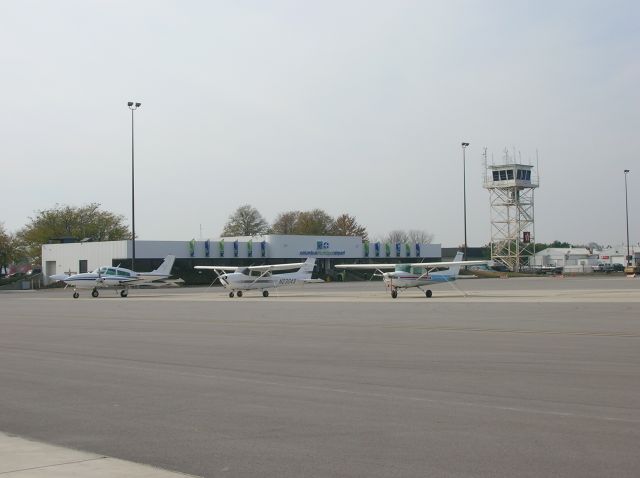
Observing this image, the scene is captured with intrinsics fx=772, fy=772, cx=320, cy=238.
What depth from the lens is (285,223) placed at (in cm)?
14712

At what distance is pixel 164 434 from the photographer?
27.0 ft

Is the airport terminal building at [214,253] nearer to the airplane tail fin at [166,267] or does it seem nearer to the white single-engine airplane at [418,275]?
the airplane tail fin at [166,267]

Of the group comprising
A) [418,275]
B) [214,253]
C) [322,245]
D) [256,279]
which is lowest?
[256,279]

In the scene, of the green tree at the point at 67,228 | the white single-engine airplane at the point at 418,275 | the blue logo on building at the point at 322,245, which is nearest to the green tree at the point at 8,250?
the green tree at the point at 67,228

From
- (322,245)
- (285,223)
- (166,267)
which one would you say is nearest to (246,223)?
(285,223)

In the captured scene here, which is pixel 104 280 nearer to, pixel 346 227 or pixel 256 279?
pixel 256 279

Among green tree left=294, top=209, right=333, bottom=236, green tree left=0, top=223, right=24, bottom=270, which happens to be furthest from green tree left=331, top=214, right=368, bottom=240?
green tree left=0, top=223, right=24, bottom=270

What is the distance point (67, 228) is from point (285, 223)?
50.6 m

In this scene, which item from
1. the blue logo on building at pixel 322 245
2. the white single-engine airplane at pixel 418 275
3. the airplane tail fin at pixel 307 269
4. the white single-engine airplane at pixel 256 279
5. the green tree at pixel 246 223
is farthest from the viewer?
the green tree at pixel 246 223

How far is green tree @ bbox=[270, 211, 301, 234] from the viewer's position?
14575cm

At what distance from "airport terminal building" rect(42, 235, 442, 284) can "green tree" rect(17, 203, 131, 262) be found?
17946 mm

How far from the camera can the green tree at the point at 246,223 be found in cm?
13875

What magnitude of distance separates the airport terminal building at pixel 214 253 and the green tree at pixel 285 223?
147 feet

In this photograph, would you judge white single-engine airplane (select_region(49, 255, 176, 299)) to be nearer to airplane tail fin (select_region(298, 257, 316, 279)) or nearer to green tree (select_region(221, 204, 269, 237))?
airplane tail fin (select_region(298, 257, 316, 279))
